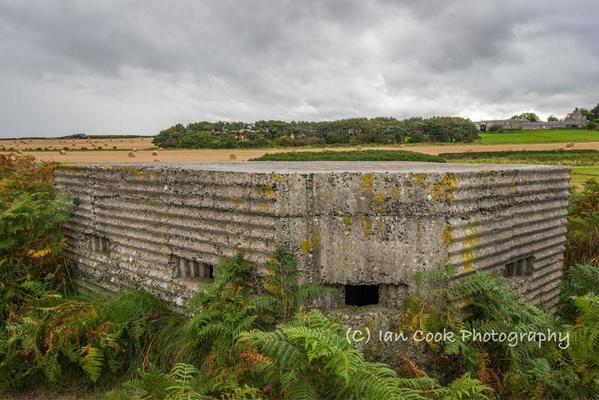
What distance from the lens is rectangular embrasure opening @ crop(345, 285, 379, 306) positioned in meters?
4.96

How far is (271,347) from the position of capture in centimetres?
328

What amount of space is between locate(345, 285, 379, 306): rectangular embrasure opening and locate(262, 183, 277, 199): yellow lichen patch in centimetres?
128

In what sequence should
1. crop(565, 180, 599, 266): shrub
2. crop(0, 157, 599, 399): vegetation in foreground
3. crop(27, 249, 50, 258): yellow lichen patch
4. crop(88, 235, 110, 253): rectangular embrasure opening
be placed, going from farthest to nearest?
crop(565, 180, 599, 266): shrub < crop(88, 235, 110, 253): rectangular embrasure opening < crop(27, 249, 50, 258): yellow lichen patch < crop(0, 157, 599, 399): vegetation in foreground

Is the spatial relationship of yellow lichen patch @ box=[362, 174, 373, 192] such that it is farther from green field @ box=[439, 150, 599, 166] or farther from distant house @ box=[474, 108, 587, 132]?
distant house @ box=[474, 108, 587, 132]

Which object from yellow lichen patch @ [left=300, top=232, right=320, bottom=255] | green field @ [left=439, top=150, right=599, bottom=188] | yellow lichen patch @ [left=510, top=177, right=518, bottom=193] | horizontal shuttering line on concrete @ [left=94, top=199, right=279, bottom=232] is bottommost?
green field @ [left=439, top=150, right=599, bottom=188]

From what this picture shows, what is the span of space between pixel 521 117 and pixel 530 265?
107m

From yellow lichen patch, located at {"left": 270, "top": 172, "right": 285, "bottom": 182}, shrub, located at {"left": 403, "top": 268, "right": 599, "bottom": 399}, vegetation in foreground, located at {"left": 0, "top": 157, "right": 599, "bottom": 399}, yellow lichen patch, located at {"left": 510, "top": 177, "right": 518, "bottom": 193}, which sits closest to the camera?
vegetation in foreground, located at {"left": 0, "top": 157, "right": 599, "bottom": 399}

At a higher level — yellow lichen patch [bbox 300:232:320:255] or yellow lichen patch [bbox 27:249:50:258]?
yellow lichen patch [bbox 300:232:320:255]

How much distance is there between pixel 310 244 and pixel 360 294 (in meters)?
0.94

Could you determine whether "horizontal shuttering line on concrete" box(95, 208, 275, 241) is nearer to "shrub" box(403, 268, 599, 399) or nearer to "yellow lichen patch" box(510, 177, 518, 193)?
"shrub" box(403, 268, 599, 399)

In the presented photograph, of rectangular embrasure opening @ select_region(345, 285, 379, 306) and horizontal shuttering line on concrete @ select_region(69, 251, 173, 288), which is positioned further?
horizontal shuttering line on concrete @ select_region(69, 251, 173, 288)

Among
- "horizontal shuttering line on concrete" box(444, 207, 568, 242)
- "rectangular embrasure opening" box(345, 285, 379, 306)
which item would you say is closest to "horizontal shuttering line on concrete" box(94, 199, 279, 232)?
"rectangular embrasure opening" box(345, 285, 379, 306)

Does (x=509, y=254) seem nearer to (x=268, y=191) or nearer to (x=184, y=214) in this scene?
(x=268, y=191)

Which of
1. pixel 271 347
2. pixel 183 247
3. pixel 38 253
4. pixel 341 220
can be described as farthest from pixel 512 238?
pixel 38 253
